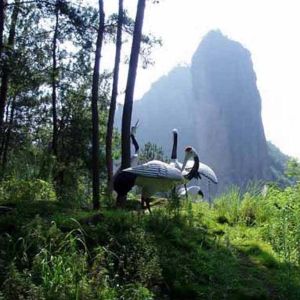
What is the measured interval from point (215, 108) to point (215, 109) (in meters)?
0.13

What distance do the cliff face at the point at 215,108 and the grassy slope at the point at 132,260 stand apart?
58507 mm

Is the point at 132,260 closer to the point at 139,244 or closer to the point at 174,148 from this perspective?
the point at 139,244

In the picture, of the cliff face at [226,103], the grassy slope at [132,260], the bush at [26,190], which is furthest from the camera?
the cliff face at [226,103]

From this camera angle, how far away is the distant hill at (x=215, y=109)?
6644 centimetres

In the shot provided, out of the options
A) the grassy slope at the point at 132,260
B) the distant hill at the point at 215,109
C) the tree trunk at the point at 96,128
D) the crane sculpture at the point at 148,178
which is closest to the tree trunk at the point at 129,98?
the tree trunk at the point at 96,128

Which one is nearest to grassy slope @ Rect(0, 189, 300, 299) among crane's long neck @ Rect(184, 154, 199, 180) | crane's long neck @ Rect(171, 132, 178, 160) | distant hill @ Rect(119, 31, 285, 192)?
crane's long neck @ Rect(184, 154, 199, 180)

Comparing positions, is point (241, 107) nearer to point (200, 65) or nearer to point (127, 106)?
point (200, 65)

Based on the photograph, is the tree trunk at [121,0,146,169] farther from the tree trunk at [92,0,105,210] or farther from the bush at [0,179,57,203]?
the bush at [0,179,57,203]

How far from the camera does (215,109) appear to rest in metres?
71.4

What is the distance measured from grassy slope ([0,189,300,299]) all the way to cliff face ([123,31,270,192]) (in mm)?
58507

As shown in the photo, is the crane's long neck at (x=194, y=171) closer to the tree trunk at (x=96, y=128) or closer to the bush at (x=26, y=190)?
the tree trunk at (x=96, y=128)

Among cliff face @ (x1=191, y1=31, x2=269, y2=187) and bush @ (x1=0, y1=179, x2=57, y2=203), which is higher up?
cliff face @ (x1=191, y1=31, x2=269, y2=187)

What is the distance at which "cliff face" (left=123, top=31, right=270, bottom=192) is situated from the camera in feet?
219

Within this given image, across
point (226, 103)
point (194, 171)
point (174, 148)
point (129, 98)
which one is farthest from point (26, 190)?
point (226, 103)
